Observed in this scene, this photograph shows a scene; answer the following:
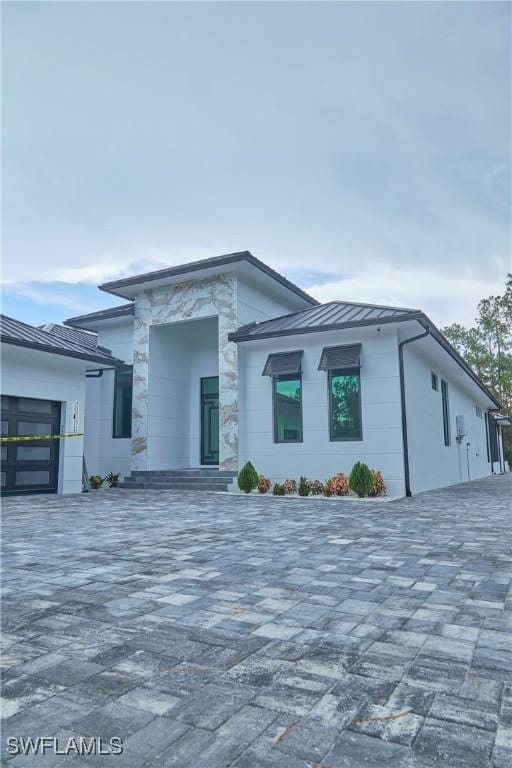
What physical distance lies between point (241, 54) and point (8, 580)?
10.7m

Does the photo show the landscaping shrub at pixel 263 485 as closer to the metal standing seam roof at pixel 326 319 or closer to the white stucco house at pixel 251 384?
the white stucco house at pixel 251 384

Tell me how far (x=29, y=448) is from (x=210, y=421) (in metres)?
5.58

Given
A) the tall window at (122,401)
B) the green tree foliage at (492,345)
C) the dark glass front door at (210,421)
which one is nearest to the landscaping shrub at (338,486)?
the dark glass front door at (210,421)

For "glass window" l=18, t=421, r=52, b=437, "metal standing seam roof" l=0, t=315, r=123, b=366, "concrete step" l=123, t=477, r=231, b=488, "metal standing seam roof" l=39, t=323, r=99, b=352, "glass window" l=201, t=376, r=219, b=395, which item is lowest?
"concrete step" l=123, t=477, r=231, b=488

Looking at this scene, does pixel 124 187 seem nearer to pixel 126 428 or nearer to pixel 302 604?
pixel 126 428

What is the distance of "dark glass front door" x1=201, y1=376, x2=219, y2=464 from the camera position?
1539cm

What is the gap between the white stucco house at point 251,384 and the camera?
36.6 ft

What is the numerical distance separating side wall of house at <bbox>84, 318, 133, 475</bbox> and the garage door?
2562mm

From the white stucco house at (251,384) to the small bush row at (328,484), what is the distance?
287mm

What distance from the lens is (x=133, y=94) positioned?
10258 millimetres

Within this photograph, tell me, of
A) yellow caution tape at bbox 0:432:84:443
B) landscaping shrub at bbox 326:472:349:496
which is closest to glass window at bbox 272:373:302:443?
landscaping shrub at bbox 326:472:349:496

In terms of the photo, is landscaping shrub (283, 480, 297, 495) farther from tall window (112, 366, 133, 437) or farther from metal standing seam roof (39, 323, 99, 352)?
metal standing seam roof (39, 323, 99, 352)

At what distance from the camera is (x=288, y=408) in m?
12.3

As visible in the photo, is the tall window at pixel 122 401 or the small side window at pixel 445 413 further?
the small side window at pixel 445 413
